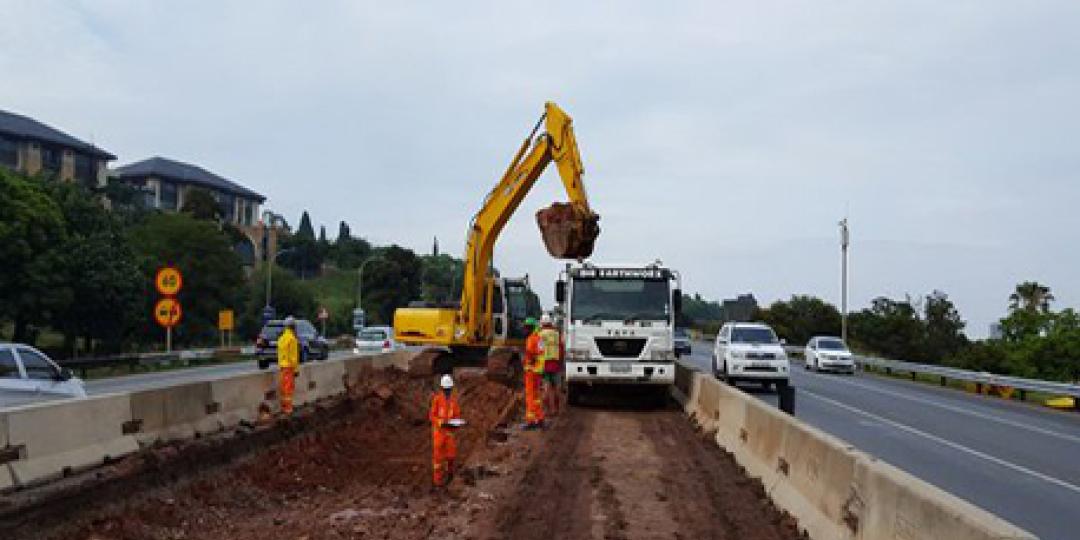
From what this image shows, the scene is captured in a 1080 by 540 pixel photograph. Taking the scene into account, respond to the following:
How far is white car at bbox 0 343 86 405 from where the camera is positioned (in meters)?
13.5

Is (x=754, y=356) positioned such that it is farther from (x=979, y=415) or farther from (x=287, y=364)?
(x=287, y=364)

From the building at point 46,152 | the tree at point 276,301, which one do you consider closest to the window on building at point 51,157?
the building at point 46,152

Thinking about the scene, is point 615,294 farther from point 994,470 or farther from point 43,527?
point 43,527

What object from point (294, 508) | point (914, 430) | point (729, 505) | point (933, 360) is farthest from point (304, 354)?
point (933, 360)

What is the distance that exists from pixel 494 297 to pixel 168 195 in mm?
96783

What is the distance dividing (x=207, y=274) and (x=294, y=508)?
5305cm

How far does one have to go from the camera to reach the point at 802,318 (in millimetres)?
82688

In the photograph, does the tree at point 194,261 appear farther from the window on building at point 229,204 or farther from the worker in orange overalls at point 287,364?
the window on building at point 229,204

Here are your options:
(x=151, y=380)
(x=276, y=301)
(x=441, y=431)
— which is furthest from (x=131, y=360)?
(x=276, y=301)

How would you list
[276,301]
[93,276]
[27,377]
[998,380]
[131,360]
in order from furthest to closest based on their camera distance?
[276,301] → [93,276] → [131,360] → [998,380] → [27,377]

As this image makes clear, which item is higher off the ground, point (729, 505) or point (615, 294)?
point (615, 294)

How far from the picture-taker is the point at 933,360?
65.1 m

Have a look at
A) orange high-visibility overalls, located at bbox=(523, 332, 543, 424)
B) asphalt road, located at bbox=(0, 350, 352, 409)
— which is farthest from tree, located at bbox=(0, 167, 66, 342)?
orange high-visibility overalls, located at bbox=(523, 332, 543, 424)

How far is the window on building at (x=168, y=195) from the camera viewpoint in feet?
370
